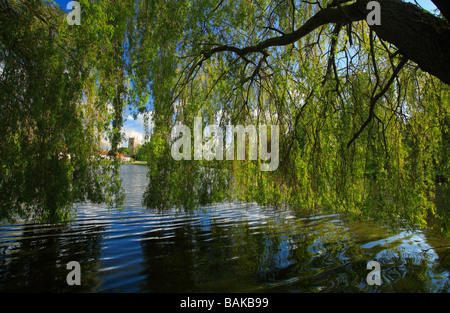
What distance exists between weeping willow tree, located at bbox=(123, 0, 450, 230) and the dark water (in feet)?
2.05

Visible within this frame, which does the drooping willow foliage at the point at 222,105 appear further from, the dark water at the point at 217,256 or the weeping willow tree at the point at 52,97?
the dark water at the point at 217,256

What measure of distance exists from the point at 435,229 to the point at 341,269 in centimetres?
311

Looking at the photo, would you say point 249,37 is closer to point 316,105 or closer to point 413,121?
point 316,105

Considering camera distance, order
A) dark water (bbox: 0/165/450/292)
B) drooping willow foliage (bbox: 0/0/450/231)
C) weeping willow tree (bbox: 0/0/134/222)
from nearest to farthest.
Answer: dark water (bbox: 0/165/450/292)
weeping willow tree (bbox: 0/0/134/222)
drooping willow foliage (bbox: 0/0/450/231)

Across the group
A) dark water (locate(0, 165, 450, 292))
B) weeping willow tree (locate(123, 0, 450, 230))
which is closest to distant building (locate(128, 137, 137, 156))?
weeping willow tree (locate(123, 0, 450, 230))

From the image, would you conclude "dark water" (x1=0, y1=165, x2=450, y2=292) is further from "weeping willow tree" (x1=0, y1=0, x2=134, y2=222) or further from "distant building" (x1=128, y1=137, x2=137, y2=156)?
"distant building" (x1=128, y1=137, x2=137, y2=156)

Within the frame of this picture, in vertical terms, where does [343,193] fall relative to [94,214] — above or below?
above

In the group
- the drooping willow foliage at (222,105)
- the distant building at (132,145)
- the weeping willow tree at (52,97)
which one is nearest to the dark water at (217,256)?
the drooping willow foliage at (222,105)

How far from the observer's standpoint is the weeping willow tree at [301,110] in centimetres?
367

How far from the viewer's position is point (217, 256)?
3.76 metres

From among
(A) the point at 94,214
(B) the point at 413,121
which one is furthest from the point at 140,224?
(B) the point at 413,121

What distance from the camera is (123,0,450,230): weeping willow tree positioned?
12.1 feet

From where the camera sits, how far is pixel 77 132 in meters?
3.48

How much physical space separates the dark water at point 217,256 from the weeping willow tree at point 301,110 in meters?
0.62
